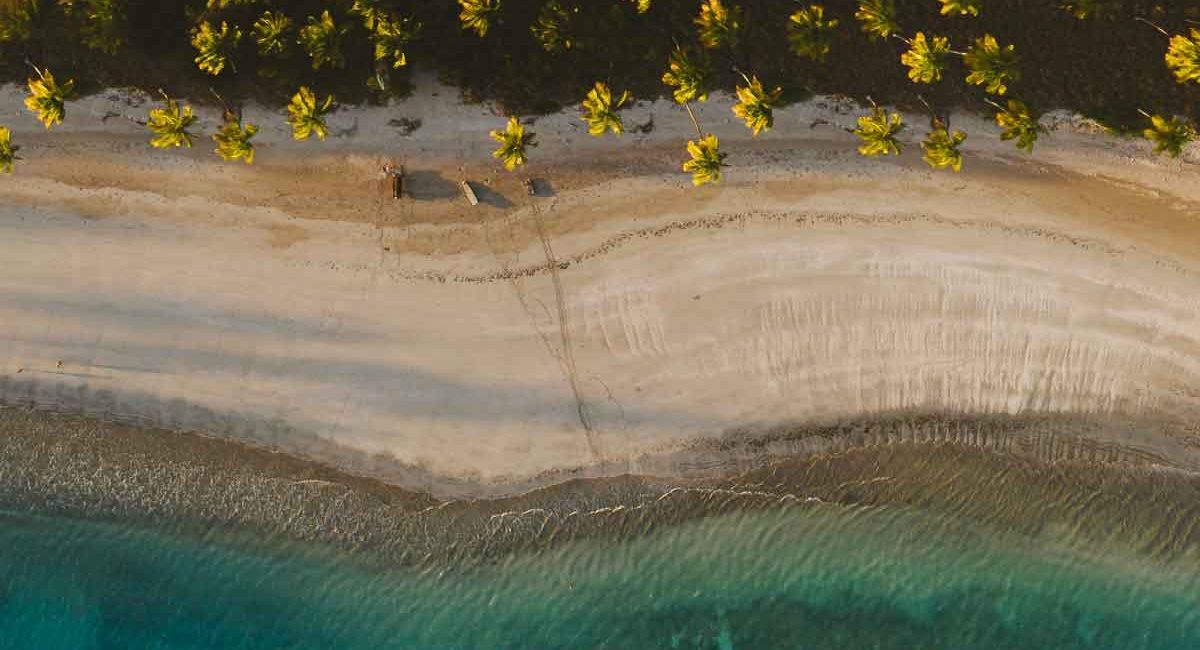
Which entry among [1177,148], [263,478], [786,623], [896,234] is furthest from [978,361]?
[263,478]

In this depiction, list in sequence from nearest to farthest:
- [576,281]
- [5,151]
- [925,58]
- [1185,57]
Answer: [1185,57], [925,58], [5,151], [576,281]

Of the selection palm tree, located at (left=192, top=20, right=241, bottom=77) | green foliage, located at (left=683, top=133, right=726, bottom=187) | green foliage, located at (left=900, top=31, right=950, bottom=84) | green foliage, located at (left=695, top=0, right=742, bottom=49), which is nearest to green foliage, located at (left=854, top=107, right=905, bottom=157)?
green foliage, located at (left=900, top=31, right=950, bottom=84)

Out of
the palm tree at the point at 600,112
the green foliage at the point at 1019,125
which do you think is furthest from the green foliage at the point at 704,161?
the green foliage at the point at 1019,125

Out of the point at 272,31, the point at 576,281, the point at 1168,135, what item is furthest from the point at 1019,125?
the point at 272,31

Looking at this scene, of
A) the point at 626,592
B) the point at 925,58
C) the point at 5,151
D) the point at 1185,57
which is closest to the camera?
the point at 1185,57

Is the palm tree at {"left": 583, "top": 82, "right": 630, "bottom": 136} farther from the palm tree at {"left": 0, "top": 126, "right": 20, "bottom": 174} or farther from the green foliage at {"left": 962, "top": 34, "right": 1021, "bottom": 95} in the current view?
the palm tree at {"left": 0, "top": 126, "right": 20, "bottom": 174}

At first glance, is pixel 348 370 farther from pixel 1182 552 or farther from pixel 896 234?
pixel 1182 552

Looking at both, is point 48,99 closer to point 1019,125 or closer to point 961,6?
point 961,6
